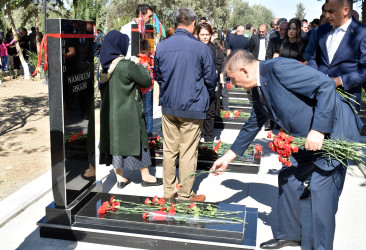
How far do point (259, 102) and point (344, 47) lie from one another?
119 cm

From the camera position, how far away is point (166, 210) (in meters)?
4.00

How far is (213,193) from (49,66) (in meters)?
2.59

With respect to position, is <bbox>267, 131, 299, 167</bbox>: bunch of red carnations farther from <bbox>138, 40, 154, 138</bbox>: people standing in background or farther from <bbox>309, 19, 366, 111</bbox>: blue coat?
<bbox>138, 40, 154, 138</bbox>: people standing in background

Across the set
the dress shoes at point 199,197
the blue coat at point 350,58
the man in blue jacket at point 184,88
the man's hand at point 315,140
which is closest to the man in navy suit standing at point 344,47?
the blue coat at point 350,58

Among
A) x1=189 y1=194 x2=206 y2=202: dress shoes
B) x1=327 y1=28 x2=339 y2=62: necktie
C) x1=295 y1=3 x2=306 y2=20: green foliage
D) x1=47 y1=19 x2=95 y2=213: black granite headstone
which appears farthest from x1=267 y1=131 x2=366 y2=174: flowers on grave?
x1=295 y1=3 x2=306 y2=20: green foliage

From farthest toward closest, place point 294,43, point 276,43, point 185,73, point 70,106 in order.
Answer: point 276,43 < point 294,43 < point 185,73 < point 70,106

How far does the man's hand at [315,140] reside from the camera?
10.2 feet

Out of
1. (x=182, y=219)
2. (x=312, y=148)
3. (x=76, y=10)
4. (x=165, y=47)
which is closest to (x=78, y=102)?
(x=165, y=47)

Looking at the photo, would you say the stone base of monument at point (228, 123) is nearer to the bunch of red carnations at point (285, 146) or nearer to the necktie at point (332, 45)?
the necktie at point (332, 45)

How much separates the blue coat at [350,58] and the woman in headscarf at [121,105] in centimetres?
198

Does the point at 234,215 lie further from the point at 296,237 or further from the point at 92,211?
the point at 92,211

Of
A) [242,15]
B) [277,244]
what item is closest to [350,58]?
[277,244]

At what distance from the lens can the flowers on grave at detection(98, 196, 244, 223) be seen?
385 cm

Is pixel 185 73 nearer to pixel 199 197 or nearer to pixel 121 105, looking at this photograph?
pixel 121 105
